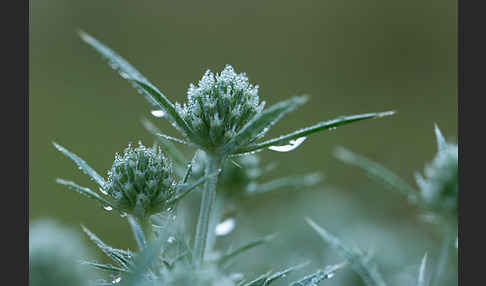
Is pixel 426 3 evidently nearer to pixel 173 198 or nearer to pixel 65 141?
pixel 65 141

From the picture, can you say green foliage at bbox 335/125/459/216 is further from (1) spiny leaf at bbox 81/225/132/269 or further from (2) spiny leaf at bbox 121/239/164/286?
(2) spiny leaf at bbox 121/239/164/286

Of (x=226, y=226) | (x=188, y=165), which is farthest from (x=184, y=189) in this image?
(x=226, y=226)

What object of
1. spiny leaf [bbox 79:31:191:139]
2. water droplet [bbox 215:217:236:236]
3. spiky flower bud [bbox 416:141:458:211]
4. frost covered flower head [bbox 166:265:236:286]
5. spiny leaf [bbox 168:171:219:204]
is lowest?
frost covered flower head [bbox 166:265:236:286]

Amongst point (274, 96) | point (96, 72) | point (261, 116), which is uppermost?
point (96, 72)

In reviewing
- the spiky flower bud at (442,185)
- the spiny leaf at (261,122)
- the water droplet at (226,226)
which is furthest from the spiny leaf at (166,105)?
the spiky flower bud at (442,185)

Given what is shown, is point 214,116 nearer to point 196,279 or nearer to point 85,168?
point 85,168

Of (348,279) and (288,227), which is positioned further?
(288,227)

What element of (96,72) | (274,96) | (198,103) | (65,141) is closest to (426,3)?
(274,96)

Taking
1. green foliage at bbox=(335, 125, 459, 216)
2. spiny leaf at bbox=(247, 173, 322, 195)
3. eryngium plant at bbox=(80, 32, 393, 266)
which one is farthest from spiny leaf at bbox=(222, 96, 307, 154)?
spiny leaf at bbox=(247, 173, 322, 195)
